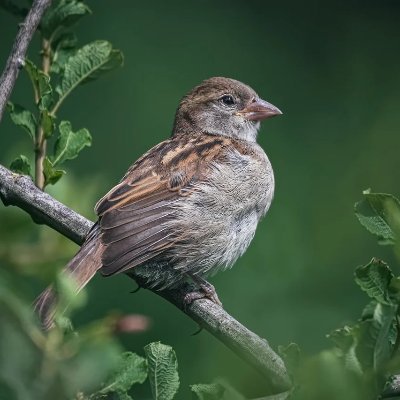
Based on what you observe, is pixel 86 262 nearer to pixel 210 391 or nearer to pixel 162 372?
pixel 162 372

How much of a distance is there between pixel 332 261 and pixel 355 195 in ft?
4.62

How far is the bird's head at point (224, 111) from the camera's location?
457 centimetres

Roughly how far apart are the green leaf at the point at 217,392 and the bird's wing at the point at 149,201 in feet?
5.22

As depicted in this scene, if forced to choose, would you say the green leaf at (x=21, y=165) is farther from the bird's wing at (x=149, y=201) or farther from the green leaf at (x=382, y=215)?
the green leaf at (x=382, y=215)

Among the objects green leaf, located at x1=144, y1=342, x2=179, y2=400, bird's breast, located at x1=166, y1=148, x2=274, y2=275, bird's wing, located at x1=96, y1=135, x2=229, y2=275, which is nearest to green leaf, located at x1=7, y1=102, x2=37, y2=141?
bird's wing, located at x1=96, y1=135, x2=229, y2=275

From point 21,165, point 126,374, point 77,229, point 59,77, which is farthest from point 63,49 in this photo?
point 126,374

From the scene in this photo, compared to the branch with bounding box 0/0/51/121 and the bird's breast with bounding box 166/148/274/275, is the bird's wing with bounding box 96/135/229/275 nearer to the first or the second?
the bird's breast with bounding box 166/148/274/275

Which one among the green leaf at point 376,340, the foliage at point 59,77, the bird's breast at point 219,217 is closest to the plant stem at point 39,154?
the foliage at point 59,77

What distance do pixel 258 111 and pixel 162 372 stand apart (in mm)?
2864

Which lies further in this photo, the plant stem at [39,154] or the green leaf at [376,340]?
the plant stem at [39,154]

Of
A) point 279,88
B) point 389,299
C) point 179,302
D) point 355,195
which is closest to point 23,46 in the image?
point 179,302

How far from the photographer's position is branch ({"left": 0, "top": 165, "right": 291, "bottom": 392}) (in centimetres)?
246

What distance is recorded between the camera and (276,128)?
5.77 meters

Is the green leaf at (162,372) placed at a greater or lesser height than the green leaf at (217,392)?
lesser
